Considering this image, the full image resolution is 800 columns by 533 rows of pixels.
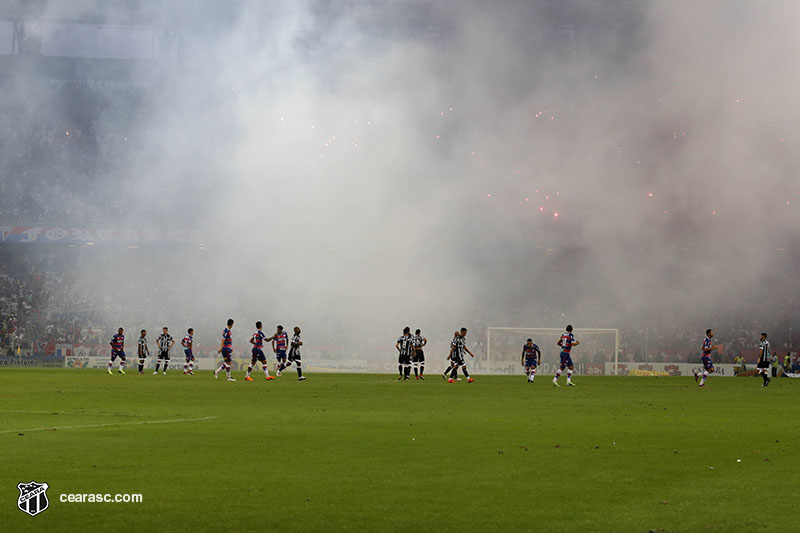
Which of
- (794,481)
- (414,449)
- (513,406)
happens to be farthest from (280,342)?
(794,481)

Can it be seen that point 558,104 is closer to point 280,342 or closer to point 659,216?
point 659,216

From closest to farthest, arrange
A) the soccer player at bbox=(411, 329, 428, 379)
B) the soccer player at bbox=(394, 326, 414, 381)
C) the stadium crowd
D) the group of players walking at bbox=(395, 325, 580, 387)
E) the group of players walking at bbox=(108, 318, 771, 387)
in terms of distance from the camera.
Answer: the group of players walking at bbox=(395, 325, 580, 387) → the group of players walking at bbox=(108, 318, 771, 387) → the soccer player at bbox=(411, 329, 428, 379) → the soccer player at bbox=(394, 326, 414, 381) → the stadium crowd

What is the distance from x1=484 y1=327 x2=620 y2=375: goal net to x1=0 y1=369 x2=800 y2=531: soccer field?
26443 mm

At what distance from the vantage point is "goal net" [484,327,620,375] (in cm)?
4528

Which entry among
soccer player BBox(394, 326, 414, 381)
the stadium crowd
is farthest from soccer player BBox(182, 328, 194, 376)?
the stadium crowd

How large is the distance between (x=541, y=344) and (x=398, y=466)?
3667 cm

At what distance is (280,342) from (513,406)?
492 inches

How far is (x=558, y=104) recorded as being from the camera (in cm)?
3856

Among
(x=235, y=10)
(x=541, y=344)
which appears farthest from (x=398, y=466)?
(x=541, y=344)

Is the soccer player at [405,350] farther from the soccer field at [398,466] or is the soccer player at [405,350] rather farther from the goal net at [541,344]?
the soccer field at [398,466]

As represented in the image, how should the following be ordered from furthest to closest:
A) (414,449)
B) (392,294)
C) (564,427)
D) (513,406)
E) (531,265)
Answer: (531,265), (392,294), (513,406), (564,427), (414,449)

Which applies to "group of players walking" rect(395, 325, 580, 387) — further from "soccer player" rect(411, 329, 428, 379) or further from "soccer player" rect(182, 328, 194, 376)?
"soccer player" rect(182, 328, 194, 376)

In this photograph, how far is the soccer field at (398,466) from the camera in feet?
23.7

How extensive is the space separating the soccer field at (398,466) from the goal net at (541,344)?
86.8ft
